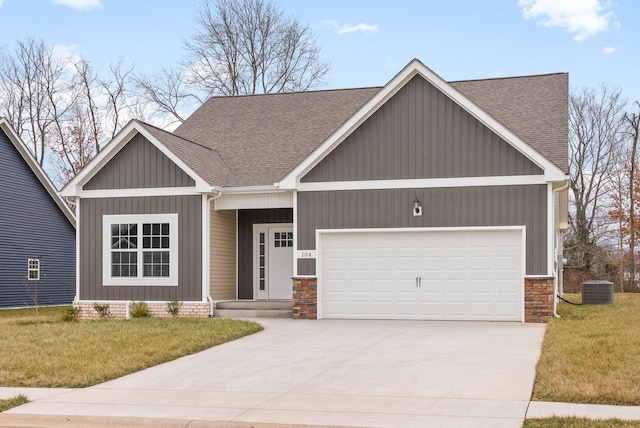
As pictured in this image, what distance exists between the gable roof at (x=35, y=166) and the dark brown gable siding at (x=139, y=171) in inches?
337

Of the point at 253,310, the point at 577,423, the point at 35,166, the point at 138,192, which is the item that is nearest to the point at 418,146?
the point at 253,310

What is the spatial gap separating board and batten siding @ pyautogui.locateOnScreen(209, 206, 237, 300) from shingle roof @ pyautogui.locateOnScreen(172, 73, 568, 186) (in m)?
1.09

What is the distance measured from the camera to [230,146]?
24.2 meters

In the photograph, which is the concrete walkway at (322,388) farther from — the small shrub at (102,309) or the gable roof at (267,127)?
the gable roof at (267,127)

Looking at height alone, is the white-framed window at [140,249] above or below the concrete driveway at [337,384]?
above

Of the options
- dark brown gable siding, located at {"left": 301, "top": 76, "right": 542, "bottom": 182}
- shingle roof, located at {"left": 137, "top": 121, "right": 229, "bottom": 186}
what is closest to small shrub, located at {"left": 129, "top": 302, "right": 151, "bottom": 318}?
shingle roof, located at {"left": 137, "top": 121, "right": 229, "bottom": 186}

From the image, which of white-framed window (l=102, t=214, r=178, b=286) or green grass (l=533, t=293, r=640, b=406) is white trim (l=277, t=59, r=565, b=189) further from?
green grass (l=533, t=293, r=640, b=406)

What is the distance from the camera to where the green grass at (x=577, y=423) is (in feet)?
26.8

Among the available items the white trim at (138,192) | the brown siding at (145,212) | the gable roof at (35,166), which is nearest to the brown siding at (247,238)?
the brown siding at (145,212)

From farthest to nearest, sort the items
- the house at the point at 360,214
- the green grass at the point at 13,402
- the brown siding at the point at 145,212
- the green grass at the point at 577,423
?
the brown siding at the point at 145,212
the house at the point at 360,214
the green grass at the point at 13,402
the green grass at the point at 577,423

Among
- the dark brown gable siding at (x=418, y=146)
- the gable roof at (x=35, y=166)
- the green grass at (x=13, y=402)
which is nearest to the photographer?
the green grass at (x=13, y=402)

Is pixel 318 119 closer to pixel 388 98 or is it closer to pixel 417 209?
pixel 388 98

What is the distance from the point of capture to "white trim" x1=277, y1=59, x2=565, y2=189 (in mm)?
18375

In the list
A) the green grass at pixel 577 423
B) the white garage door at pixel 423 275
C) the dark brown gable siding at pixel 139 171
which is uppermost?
the dark brown gable siding at pixel 139 171
